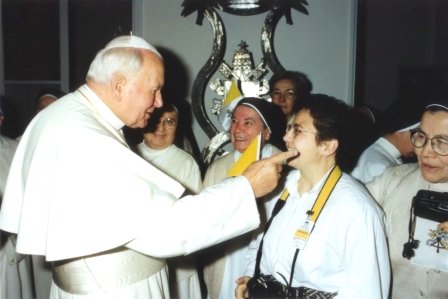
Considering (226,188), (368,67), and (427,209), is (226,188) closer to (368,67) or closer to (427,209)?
(427,209)

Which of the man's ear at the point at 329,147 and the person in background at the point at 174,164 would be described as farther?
the person in background at the point at 174,164

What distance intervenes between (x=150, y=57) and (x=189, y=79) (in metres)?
2.80

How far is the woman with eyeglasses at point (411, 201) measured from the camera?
78.6 inches

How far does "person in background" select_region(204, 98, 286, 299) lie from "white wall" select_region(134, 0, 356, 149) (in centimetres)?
146

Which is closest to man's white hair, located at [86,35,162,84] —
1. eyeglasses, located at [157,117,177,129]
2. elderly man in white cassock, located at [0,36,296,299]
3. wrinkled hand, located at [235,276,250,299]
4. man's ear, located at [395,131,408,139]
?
elderly man in white cassock, located at [0,36,296,299]

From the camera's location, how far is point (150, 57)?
210 centimetres

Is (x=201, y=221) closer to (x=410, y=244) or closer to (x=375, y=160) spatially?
(x=410, y=244)

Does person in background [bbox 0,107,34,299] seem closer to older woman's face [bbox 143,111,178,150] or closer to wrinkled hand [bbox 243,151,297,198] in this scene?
older woman's face [bbox 143,111,178,150]

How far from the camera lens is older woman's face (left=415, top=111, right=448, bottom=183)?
201cm

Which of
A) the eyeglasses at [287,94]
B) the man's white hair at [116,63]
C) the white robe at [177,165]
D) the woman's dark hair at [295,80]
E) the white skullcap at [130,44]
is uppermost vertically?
the white skullcap at [130,44]

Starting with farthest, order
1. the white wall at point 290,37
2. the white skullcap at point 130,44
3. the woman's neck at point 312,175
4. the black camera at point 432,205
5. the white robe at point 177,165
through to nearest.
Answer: the white wall at point 290,37 → the white robe at point 177,165 → the woman's neck at point 312,175 → the white skullcap at point 130,44 → the black camera at point 432,205

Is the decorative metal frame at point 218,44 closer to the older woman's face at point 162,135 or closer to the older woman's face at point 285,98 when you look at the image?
the older woman's face at point 285,98

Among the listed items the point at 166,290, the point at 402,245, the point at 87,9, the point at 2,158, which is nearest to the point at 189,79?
the point at 87,9

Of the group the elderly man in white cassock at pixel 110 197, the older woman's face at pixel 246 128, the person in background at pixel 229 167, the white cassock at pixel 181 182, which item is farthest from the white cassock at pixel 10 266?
the older woman's face at pixel 246 128
